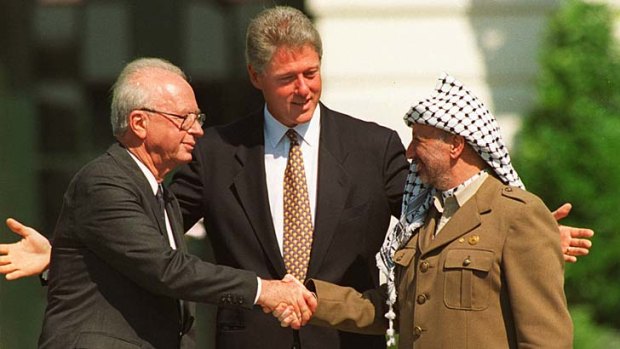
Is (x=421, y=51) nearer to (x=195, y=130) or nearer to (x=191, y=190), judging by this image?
(x=191, y=190)

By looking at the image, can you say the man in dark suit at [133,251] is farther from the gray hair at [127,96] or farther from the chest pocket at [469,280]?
the chest pocket at [469,280]

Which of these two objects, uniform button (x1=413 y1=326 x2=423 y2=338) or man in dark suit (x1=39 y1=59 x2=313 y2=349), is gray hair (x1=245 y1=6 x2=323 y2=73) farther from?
uniform button (x1=413 y1=326 x2=423 y2=338)

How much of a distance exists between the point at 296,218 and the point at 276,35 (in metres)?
0.64

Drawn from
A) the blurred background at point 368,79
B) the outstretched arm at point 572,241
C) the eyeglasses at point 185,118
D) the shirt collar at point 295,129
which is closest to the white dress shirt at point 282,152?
the shirt collar at point 295,129

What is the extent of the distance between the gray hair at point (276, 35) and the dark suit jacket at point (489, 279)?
851mm

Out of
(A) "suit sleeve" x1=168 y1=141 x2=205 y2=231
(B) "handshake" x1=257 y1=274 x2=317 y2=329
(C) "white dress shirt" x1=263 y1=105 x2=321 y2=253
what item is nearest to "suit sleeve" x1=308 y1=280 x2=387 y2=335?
(B) "handshake" x1=257 y1=274 x2=317 y2=329

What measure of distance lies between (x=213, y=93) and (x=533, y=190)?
6.47 ft

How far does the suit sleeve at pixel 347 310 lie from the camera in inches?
185

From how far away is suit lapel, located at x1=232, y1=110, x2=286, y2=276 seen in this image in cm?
496

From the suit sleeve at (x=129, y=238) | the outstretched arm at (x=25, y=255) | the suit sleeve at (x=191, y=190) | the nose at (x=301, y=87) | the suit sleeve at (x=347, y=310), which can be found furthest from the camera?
the suit sleeve at (x=191, y=190)

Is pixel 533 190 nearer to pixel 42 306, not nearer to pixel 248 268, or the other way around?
pixel 248 268

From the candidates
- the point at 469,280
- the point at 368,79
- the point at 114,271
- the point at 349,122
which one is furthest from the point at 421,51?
the point at 114,271

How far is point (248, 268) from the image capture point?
4977mm

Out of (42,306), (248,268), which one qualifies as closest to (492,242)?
(248,268)
